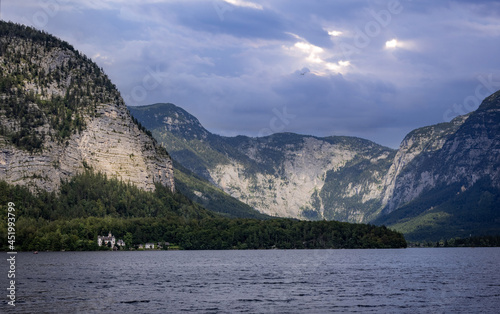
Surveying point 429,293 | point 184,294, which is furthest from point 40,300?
point 429,293

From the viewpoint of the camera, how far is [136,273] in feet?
530

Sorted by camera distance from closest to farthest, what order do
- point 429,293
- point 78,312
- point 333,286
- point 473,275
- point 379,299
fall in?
1. point 78,312
2. point 379,299
3. point 429,293
4. point 333,286
5. point 473,275

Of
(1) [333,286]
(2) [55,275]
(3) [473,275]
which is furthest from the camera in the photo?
(3) [473,275]

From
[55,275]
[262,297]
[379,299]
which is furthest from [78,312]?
[55,275]

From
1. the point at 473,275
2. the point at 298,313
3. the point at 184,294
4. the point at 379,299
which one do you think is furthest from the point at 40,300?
the point at 473,275

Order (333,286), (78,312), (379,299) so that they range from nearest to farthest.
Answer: (78,312) → (379,299) → (333,286)

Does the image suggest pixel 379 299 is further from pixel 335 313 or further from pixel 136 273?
pixel 136 273

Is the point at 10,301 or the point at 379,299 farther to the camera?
the point at 379,299

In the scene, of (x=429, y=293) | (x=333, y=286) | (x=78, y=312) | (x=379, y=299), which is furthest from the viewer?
(x=333, y=286)

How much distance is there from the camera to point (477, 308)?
96.1 meters

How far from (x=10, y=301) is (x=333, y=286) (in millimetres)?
66376

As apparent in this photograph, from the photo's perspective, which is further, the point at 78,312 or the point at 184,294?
the point at 184,294

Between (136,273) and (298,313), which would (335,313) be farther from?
(136,273)

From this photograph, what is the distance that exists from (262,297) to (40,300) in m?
39.3
